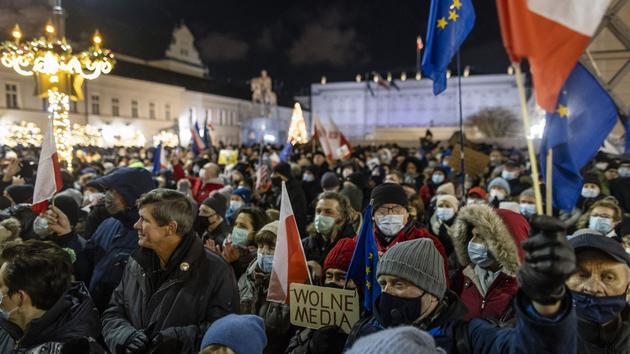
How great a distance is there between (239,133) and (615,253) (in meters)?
64.2

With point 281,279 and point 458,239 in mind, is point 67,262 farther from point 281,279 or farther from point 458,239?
point 458,239

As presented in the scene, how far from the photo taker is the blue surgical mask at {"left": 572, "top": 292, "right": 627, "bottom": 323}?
2320 mm

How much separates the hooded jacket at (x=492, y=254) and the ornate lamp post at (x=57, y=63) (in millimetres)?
9057

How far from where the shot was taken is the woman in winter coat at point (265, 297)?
141 inches

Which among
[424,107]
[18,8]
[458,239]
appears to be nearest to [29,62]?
[458,239]

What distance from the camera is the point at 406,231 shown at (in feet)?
13.3

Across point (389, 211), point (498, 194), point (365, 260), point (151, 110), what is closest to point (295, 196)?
point (498, 194)

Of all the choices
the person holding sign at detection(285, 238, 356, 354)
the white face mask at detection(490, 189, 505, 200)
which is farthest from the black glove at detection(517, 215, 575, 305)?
the white face mask at detection(490, 189, 505, 200)

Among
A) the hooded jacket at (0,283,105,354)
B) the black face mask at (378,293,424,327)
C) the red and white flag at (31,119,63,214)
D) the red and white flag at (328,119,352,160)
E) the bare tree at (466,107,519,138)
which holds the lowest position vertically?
the hooded jacket at (0,283,105,354)

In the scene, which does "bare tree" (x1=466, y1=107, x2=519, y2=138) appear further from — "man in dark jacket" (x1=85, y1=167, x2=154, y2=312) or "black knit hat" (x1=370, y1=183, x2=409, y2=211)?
"man in dark jacket" (x1=85, y1=167, x2=154, y2=312)

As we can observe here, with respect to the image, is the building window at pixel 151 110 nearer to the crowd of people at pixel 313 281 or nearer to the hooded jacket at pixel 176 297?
the crowd of people at pixel 313 281

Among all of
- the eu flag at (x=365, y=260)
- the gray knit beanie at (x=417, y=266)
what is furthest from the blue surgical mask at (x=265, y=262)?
the gray knit beanie at (x=417, y=266)

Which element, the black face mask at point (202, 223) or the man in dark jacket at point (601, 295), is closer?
the man in dark jacket at point (601, 295)

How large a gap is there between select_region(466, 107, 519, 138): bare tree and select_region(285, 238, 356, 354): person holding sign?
5722 centimetres
